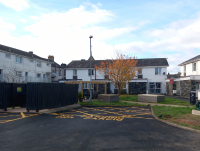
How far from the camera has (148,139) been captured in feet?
21.6

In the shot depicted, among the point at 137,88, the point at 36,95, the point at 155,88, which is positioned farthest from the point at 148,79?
the point at 36,95

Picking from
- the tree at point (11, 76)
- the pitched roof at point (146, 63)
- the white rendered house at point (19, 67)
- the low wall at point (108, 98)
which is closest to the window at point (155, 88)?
the pitched roof at point (146, 63)

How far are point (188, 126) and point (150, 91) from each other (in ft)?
78.5

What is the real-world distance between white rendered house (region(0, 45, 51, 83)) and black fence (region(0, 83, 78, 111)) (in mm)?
6759

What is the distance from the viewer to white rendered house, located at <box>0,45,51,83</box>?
80.4 ft

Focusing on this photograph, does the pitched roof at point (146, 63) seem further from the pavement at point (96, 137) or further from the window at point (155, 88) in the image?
the pavement at point (96, 137)

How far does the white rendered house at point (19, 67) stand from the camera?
2452 cm

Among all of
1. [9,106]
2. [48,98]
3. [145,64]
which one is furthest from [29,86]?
[145,64]

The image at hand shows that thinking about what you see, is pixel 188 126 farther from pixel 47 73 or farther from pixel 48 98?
pixel 47 73

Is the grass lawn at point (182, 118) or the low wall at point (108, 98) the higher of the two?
the low wall at point (108, 98)

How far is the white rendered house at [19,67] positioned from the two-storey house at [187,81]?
2097 cm

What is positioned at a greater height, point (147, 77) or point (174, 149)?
point (147, 77)

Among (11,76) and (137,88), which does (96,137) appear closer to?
(11,76)

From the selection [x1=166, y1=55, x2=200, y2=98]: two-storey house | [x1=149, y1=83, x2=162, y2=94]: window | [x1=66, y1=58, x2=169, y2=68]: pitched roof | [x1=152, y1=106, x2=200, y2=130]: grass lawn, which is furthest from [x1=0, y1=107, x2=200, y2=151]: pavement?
[x1=66, y1=58, x2=169, y2=68]: pitched roof
